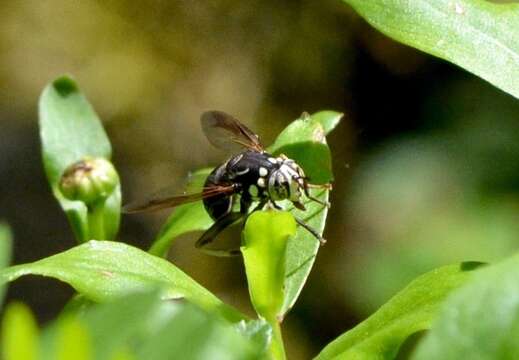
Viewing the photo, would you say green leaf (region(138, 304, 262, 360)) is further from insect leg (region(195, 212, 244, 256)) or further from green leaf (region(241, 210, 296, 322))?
insect leg (region(195, 212, 244, 256))

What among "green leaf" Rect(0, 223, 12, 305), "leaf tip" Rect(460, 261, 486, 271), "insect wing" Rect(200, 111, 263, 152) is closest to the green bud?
"insect wing" Rect(200, 111, 263, 152)

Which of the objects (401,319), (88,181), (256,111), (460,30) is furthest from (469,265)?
(256,111)

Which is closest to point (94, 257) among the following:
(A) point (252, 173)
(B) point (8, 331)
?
(A) point (252, 173)

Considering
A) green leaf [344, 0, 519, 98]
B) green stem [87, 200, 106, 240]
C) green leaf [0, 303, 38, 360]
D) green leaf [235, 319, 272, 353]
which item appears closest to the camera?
green leaf [0, 303, 38, 360]

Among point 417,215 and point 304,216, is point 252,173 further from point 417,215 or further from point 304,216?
point 417,215

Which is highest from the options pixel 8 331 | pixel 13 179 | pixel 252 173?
pixel 8 331

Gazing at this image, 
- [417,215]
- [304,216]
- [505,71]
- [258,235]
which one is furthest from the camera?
[417,215]

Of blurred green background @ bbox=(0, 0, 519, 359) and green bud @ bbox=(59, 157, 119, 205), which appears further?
blurred green background @ bbox=(0, 0, 519, 359)

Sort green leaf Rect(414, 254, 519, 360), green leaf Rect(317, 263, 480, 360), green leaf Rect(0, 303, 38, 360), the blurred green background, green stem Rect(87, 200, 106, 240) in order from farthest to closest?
the blurred green background, green stem Rect(87, 200, 106, 240), green leaf Rect(317, 263, 480, 360), green leaf Rect(414, 254, 519, 360), green leaf Rect(0, 303, 38, 360)
